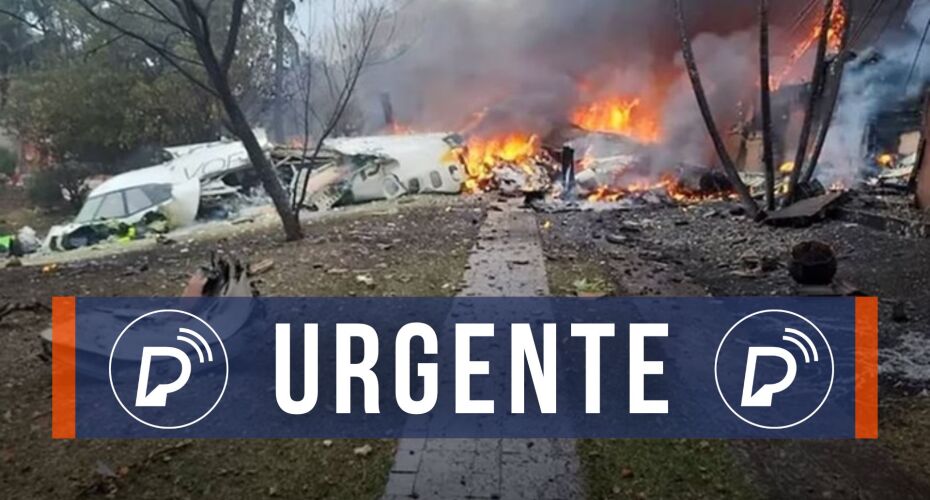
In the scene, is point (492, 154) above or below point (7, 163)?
below

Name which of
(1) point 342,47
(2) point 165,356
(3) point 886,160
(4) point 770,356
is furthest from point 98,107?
(3) point 886,160

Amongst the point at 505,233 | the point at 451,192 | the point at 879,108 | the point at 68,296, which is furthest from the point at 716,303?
the point at 879,108

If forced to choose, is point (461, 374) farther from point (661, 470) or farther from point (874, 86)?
point (874, 86)

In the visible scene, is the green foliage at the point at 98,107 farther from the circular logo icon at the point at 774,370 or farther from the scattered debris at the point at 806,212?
the circular logo icon at the point at 774,370

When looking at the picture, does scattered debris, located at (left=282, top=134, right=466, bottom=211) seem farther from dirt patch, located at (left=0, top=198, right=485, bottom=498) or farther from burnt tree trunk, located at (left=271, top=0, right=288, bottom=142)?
dirt patch, located at (left=0, top=198, right=485, bottom=498)

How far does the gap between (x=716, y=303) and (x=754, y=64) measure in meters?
16.0

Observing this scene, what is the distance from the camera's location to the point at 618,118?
71.5 ft

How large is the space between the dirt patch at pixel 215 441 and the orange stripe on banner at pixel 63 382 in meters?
0.06

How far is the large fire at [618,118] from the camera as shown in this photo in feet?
68.9

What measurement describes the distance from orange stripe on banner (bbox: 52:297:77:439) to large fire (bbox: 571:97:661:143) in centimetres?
1934

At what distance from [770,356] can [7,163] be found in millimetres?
28553

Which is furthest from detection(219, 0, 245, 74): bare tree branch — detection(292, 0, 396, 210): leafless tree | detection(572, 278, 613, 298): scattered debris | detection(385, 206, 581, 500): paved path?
detection(385, 206, 581, 500): paved path

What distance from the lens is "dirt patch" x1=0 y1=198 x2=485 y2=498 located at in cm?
293

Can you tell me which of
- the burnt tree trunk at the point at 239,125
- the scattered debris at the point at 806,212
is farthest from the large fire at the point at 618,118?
the burnt tree trunk at the point at 239,125
